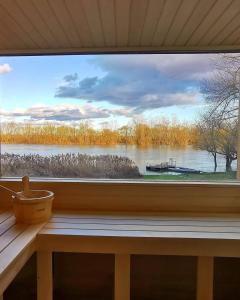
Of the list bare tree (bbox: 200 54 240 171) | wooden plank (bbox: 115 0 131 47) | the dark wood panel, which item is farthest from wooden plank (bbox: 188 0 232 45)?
the dark wood panel

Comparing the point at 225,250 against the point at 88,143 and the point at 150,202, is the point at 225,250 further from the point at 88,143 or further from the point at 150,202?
the point at 88,143

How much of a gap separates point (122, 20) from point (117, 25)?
0.25 ft

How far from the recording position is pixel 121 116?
88.3 inches

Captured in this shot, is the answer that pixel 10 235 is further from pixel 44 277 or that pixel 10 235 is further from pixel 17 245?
pixel 44 277

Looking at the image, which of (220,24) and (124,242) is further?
(220,24)

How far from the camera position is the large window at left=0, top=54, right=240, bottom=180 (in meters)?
2.18

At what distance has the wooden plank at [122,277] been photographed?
1654mm

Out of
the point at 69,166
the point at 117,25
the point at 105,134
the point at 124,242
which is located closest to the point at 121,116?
the point at 105,134

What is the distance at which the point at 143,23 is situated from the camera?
1.77 metres

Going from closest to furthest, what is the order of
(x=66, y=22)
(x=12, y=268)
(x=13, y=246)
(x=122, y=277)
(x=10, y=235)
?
(x=12, y=268) < (x=13, y=246) < (x=10, y=235) < (x=122, y=277) < (x=66, y=22)

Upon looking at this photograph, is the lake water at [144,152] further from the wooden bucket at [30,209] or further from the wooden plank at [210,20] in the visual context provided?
the wooden plank at [210,20]

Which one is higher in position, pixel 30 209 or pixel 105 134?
pixel 105 134

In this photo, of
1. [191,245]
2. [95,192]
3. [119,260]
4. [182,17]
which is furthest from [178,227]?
[182,17]

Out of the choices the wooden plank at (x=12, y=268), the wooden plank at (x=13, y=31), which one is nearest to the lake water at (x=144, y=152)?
the wooden plank at (x=13, y=31)
